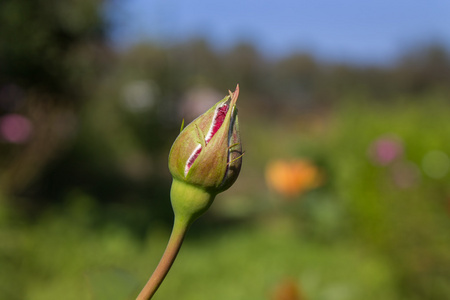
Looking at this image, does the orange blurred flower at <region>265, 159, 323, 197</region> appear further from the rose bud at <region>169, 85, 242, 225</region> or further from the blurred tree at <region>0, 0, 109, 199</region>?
the rose bud at <region>169, 85, 242, 225</region>

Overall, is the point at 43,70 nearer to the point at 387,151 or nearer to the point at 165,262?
the point at 387,151

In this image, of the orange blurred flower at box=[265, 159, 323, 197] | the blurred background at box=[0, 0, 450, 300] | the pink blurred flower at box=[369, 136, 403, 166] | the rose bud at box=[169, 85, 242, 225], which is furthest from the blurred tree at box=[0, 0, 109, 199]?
the rose bud at box=[169, 85, 242, 225]

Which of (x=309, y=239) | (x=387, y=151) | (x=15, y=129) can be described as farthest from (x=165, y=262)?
(x=309, y=239)

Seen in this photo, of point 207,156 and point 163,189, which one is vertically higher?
point 207,156

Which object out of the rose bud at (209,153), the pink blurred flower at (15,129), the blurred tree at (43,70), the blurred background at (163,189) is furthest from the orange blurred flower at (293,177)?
the rose bud at (209,153)

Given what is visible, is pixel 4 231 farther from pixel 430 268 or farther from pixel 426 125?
pixel 426 125

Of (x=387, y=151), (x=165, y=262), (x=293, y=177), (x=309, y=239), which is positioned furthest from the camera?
(x=309, y=239)
